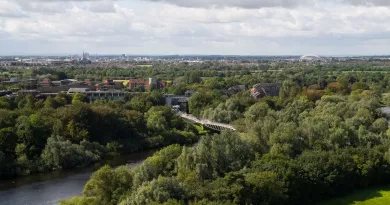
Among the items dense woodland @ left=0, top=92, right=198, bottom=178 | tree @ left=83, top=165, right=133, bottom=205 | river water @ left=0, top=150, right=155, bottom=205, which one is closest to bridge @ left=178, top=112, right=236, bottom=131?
dense woodland @ left=0, top=92, right=198, bottom=178

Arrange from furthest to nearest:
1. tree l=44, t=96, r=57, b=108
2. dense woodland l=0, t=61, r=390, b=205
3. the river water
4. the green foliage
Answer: tree l=44, t=96, r=57, b=108 → the green foliage → the river water → dense woodland l=0, t=61, r=390, b=205

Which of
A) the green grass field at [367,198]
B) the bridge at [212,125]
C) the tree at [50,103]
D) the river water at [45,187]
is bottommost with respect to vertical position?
the river water at [45,187]

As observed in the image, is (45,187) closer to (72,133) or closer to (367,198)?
(72,133)

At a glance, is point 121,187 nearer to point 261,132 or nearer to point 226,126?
point 261,132

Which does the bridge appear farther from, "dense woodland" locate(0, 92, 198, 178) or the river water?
the river water

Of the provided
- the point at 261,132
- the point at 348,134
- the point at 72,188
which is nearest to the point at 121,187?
the point at 72,188

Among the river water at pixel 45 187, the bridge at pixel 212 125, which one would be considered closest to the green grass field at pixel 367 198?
the river water at pixel 45 187

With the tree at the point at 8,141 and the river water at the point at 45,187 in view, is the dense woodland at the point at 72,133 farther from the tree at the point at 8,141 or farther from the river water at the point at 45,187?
the river water at the point at 45,187

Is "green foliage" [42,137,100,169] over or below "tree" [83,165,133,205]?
below
